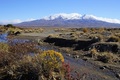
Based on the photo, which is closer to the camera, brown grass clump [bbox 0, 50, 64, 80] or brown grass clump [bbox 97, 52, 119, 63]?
brown grass clump [bbox 0, 50, 64, 80]

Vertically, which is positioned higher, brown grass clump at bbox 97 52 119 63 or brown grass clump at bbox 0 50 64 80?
brown grass clump at bbox 0 50 64 80

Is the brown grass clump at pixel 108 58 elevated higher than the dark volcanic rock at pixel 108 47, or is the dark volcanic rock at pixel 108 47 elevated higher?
the dark volcanic rock at pixel 108 47

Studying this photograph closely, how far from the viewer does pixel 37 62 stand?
46.5 ft

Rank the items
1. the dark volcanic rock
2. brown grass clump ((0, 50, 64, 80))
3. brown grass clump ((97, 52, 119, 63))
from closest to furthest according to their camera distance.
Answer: brown grass clump ((0, 50, 64, 80)), brown grass clump ((97, 52, 119, 63)), the dark volcanic rock

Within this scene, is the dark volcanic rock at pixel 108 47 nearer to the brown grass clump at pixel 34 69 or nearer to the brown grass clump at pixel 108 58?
the brown grass clump at pixel 108 58

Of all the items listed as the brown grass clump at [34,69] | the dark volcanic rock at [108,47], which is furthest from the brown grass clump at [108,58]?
the brown grass clump at [34,69]

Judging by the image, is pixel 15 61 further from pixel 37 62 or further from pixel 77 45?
pixel 77 45

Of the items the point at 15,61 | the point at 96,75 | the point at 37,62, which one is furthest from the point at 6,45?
the point at 96,75

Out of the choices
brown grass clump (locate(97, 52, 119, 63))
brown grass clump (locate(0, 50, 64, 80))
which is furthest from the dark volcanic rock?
brown grass clump (locate(0, 50, 64, 80))

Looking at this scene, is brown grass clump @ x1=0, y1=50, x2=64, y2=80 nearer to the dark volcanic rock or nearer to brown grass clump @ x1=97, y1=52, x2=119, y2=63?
brown grass clump @ x1=97, y1=52, x2=119, y2=63

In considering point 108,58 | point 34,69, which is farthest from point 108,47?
point 34,69

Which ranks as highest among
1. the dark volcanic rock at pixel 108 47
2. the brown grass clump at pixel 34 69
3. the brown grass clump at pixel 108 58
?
the brown grass clump at pixel 34 69

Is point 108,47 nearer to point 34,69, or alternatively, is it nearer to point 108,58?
point 108,58

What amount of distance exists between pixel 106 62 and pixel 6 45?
8.61 m
